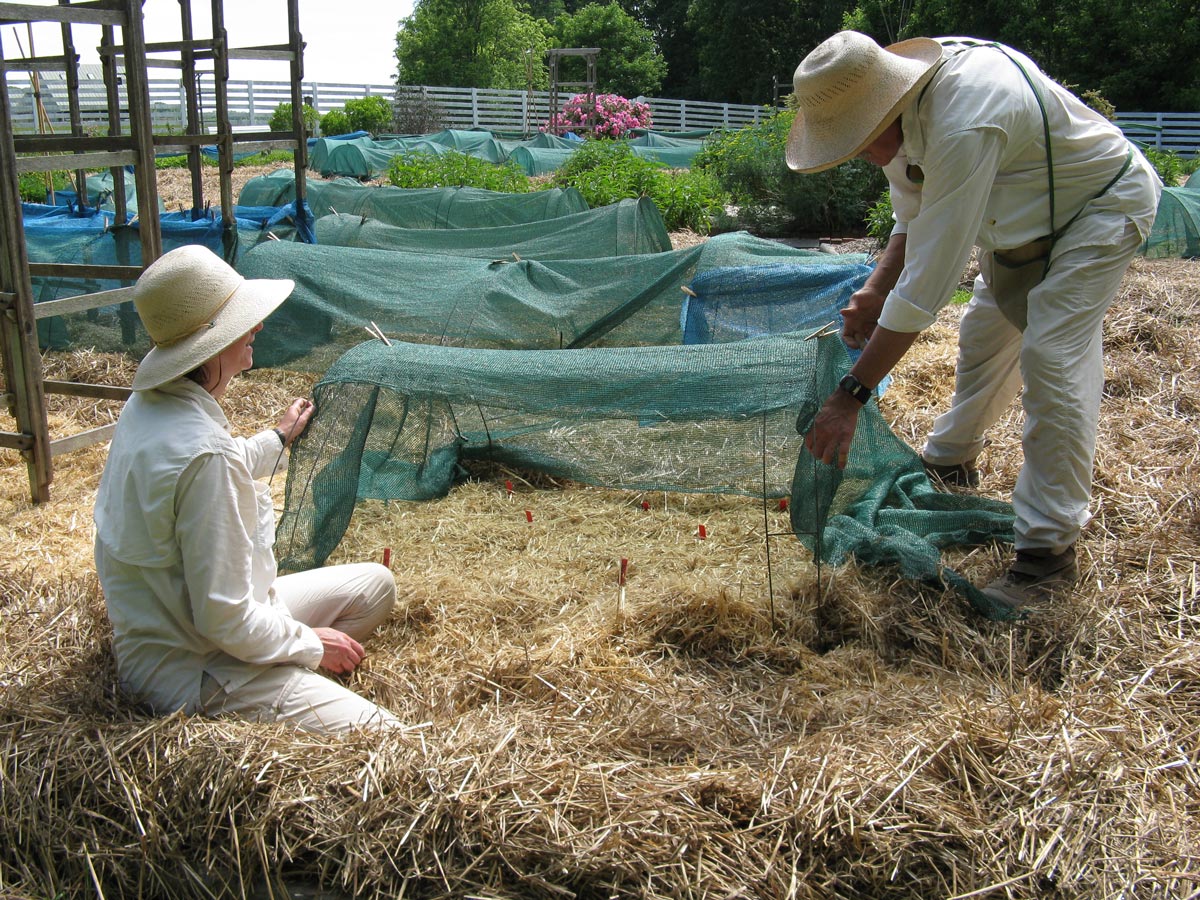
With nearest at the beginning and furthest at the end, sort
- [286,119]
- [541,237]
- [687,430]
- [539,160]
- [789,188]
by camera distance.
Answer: [687,430]
[541,237]
[789,188]
[539,160]
[286,119]

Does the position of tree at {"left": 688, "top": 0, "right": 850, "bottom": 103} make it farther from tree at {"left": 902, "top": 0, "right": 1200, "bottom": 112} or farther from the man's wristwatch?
the man's wristwatch

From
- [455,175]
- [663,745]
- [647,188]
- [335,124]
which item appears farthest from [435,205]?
[335,124]

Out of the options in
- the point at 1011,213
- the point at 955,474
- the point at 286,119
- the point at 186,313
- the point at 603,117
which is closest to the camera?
the point at 186,313

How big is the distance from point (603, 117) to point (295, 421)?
16430mm

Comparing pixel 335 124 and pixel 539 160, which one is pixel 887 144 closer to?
pixel 539 160

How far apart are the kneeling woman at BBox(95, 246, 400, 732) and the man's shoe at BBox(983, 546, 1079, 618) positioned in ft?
6.01

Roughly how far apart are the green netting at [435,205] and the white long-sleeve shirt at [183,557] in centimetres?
618

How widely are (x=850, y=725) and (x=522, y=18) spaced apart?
132 ft

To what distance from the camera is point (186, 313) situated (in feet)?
7.50

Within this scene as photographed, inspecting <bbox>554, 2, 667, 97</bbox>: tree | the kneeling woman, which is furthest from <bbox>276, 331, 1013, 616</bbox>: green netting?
<bbox>554, 2, 667, 97</bbox>: tree

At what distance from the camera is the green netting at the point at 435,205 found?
327 inches

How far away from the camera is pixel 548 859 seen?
2.04 meters

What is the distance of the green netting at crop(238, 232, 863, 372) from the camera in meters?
5.71

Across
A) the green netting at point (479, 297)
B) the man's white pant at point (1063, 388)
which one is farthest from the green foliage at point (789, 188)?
the man's white pant at point (1063, 388)
